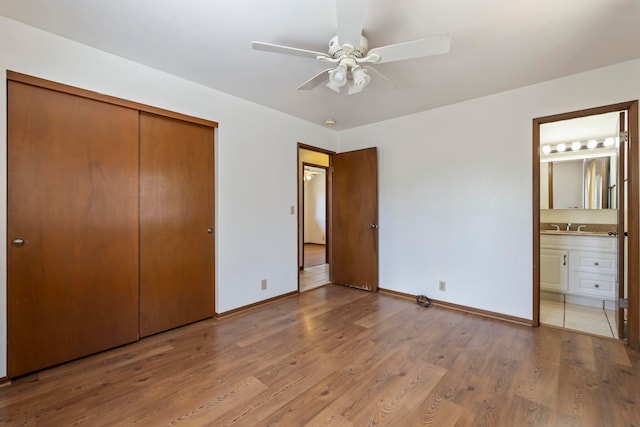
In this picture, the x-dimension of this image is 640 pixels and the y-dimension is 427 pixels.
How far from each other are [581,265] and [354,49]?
12.1 ft

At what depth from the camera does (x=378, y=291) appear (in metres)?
3.90

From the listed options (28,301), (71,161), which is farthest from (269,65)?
(28,301)

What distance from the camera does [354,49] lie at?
5.71ft

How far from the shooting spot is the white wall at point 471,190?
272cm

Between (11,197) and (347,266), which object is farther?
(347,266)

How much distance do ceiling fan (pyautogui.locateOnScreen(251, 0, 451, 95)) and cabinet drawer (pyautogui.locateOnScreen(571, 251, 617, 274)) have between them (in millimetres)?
3279

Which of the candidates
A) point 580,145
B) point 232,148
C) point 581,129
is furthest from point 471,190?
point 232,148

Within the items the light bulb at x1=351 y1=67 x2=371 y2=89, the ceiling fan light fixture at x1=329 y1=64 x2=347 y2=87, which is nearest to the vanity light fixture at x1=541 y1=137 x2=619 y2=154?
the light bulb at x1=351 y1=67 x2=371 y2=89

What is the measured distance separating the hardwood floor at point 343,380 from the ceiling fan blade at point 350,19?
213cm

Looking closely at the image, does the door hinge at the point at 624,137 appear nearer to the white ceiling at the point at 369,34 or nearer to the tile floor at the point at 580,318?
the white ceiling at the point at 369,34

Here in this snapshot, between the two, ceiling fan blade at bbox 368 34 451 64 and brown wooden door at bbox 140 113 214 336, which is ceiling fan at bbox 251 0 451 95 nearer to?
ceiling fan blade at bbox 368 34 451 64

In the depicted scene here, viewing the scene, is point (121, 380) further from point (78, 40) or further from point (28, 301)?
point (78, 40)

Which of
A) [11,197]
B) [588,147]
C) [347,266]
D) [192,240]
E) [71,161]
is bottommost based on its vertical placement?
[347,266]

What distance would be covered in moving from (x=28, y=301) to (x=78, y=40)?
1.89 metres
